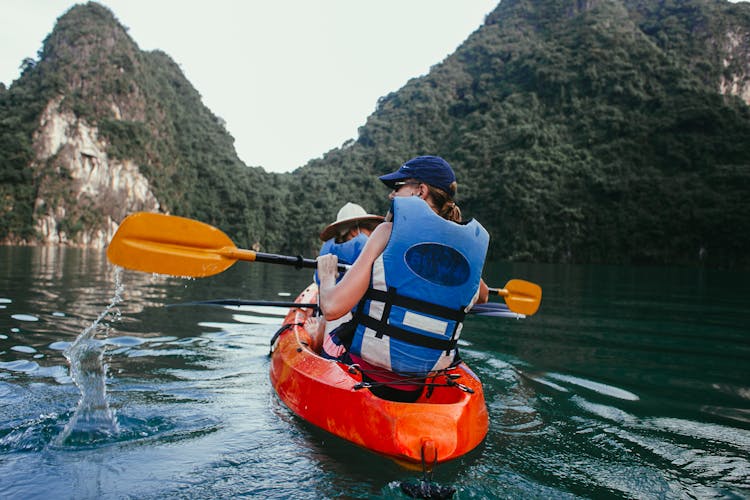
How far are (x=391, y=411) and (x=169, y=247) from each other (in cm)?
167

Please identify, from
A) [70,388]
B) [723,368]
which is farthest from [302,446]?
[723,368]

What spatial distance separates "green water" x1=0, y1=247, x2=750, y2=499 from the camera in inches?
87.5

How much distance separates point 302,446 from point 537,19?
98.6 meters

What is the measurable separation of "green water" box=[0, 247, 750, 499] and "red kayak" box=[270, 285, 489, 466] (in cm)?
13

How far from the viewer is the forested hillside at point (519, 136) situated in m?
43.1

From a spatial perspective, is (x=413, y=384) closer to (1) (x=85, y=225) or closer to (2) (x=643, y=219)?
(2) (x=643, y=219)

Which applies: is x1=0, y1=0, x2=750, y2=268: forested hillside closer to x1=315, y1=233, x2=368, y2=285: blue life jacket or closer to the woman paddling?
x1=315, y1=233, x2=368, y2=285: blue life jacket

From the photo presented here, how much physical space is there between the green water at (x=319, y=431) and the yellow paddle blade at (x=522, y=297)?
603mm

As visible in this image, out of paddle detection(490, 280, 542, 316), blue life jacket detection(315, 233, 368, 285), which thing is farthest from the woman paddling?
paddle detection(490, 280, 542, 316)

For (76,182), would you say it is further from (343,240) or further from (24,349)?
(343,240)

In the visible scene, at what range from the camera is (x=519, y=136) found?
59.8 meters

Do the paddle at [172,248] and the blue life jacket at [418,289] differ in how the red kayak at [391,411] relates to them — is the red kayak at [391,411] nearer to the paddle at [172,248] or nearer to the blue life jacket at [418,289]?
the blue life jacket at [418,289]

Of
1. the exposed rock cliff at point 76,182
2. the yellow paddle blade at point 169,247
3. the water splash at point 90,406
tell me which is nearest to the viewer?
the water splash at point 90,406

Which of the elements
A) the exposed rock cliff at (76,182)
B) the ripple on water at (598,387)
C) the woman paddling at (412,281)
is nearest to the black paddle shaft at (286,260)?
the woman paddling at (412,281)
